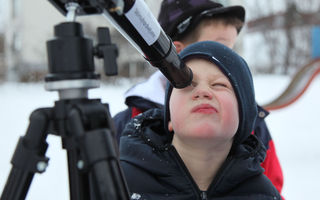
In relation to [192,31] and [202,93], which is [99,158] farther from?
[192,31]

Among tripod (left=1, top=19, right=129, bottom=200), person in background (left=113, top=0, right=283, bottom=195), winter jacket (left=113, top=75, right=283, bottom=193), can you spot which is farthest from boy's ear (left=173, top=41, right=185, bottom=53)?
tripod (left=1, top=19, right=129, bottom=200)

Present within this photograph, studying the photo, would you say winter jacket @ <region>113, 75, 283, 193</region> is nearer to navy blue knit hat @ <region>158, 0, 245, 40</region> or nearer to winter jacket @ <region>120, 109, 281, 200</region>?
navy blue knit hat @ <region>158, 0, 245, 40</region>

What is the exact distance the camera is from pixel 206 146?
101cm

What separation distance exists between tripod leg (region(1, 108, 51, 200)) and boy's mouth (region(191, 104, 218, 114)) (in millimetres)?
524

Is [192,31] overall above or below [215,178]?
above

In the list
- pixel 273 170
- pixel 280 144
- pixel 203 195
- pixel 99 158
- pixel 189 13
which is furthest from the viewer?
pixel 280 144

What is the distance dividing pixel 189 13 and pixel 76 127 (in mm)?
1203

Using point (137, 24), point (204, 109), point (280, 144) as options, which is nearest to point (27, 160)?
point (137, 24)

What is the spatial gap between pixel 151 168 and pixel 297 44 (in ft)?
82.0

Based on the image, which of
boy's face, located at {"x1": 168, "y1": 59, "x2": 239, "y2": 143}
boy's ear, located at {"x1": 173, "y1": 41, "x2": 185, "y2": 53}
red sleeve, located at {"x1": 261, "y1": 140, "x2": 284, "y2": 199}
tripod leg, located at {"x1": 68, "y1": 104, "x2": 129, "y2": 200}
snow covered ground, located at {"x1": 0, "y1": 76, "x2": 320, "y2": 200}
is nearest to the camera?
tripod leg, located at {"x1": 68, "y1": 104, "x2": 129, "y2": 200}

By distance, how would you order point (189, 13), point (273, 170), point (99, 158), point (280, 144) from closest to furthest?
point (99, 158), point (273, 170), point (189, 13), point (280, 144)

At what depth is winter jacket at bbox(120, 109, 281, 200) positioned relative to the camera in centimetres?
99

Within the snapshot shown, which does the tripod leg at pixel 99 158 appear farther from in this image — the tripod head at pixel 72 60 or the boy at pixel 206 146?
the boy at pixel 206 146

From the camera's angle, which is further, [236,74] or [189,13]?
[189,13]
